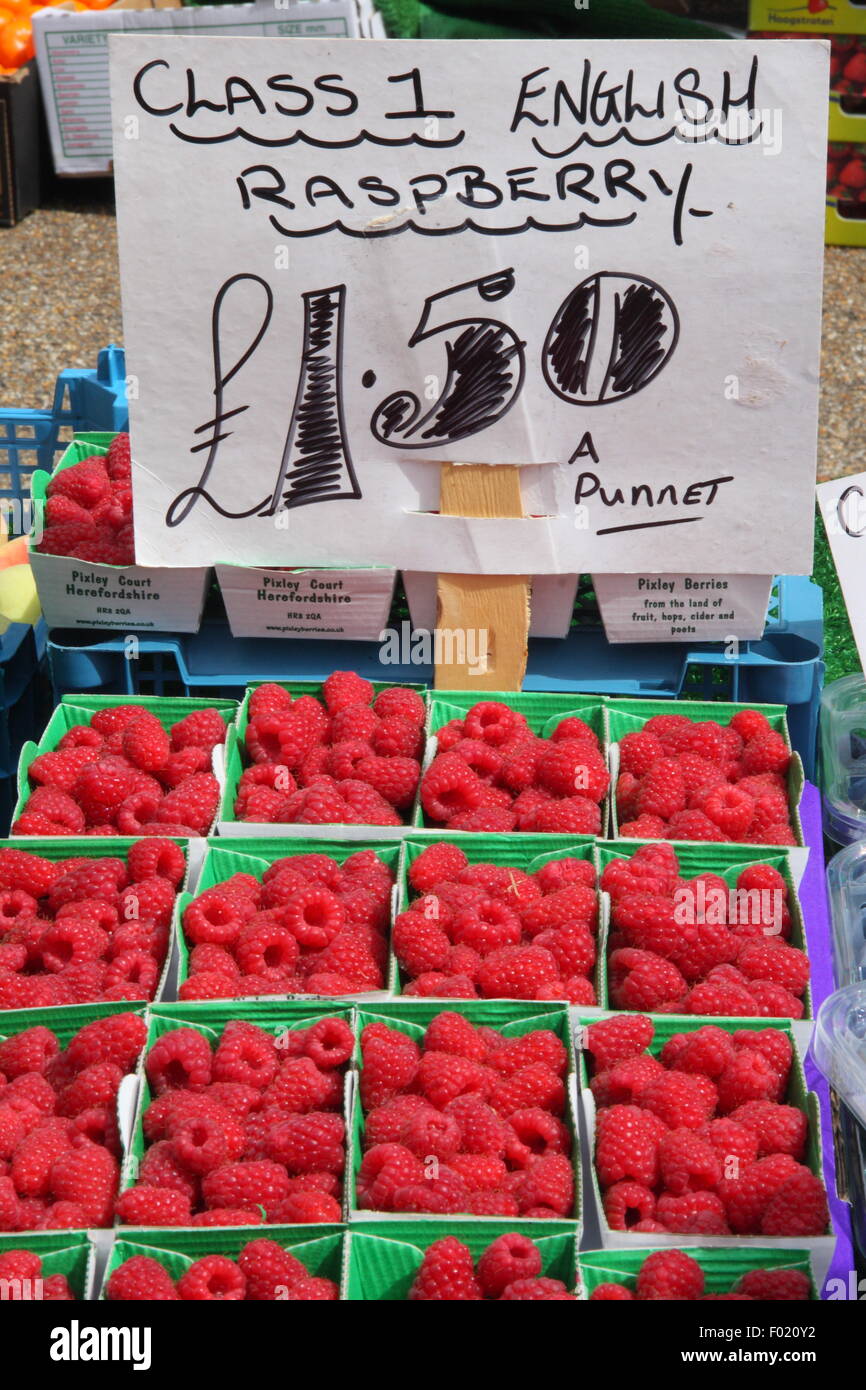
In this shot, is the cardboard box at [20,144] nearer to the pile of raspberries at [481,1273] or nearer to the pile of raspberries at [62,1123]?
the pile of raspberries at [62,1123]

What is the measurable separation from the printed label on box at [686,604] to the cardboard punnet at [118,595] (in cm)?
68

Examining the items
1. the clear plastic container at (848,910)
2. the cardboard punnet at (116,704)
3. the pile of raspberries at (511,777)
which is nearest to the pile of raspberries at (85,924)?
the cardboard punnet at (116,704)

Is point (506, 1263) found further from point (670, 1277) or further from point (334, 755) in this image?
point (334, 755)

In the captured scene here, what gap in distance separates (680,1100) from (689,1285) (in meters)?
0.25

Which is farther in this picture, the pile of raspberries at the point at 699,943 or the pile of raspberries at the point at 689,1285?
the pile of raspberries at the point at 699,943

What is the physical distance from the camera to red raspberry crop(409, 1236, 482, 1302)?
1667 millimetres

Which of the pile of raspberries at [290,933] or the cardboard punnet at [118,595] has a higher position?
the cardboard punnet at [118,595]

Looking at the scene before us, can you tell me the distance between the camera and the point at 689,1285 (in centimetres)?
169

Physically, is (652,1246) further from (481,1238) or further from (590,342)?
(590,342)

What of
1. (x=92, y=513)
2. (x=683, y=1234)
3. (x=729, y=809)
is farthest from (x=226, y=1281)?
(x=92, y=513)

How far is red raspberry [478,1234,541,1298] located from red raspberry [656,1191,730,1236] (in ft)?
0.57

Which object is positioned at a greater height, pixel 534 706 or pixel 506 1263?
pixel 534 706

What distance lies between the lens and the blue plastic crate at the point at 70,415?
10.5 feet

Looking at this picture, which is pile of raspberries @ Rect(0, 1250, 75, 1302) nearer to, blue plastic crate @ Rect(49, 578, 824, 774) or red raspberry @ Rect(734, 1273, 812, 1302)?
red raspberry @ Rect(734, 1273, 812, 1302)
